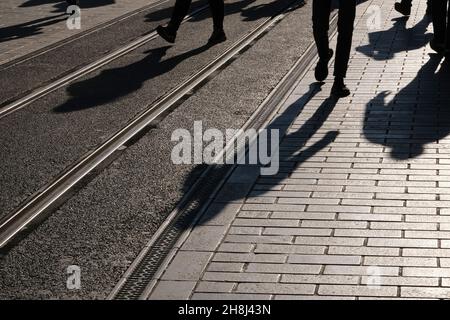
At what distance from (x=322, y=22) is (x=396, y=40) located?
3.03m

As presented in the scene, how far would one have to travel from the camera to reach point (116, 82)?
11242 mm

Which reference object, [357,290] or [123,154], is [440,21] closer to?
[123,154]

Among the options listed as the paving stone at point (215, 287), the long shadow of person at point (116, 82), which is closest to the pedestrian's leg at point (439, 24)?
the long shadow of person at point (116, 82)

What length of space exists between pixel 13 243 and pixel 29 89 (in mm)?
5091

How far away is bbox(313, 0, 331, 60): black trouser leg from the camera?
32.5 feet

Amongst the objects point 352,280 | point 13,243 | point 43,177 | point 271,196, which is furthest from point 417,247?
point 43,177

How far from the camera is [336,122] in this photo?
8.80 m

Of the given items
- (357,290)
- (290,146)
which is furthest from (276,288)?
(290,146)

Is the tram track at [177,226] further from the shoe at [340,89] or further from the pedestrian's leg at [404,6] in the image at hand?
the pedestrian's leg at [404,6]

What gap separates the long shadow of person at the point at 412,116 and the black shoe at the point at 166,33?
3.95 meters

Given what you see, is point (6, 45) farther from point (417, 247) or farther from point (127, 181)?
point (417, 247)
